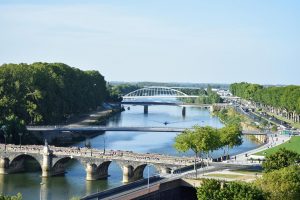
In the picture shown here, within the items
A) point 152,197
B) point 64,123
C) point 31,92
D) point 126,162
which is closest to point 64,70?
point 64,123

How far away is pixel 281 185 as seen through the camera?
45.9m

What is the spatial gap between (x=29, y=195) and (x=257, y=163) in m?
25.2

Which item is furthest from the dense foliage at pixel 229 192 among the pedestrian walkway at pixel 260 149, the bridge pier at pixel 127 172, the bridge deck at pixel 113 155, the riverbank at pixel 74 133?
the riverbank at pixel 74 133

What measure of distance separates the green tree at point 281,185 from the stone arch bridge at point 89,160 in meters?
21.7

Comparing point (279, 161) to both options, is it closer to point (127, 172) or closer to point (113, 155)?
point (127, 172)

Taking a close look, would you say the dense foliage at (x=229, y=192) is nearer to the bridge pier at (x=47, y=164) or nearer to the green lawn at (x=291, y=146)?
the bridge pier at (x=47, y=164)

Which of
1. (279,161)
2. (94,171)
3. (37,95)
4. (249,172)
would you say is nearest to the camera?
(279,161)

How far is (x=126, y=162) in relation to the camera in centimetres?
7144

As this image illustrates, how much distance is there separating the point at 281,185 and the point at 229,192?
390 centimetres

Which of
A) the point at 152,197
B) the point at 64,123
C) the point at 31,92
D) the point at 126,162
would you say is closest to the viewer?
the point at 152,197

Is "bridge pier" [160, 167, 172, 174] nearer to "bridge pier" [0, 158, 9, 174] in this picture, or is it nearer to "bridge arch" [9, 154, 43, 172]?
"bridge arch" [9, 154, 43, 172]

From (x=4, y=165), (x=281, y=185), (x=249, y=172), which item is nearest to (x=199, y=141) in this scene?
(x=249, y=172)

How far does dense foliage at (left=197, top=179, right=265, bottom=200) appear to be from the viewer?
1729 inches

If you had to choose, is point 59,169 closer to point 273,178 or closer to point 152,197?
point 152,197
